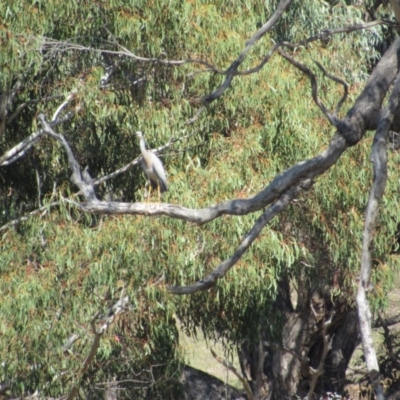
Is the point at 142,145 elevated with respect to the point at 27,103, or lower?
lower

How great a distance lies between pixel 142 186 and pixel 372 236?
4546mm

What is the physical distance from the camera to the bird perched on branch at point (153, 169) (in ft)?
23.2

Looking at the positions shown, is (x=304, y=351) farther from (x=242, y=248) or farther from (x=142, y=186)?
(x=242, y=248)

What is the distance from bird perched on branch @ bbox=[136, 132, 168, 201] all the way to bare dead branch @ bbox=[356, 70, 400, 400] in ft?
10.7

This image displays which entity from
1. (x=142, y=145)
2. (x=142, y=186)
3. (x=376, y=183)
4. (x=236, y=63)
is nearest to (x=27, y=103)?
(x=142, y=145)

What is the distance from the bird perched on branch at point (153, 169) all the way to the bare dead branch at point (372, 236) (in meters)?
3.26

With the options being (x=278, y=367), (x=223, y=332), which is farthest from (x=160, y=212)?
(x=278, y=367)

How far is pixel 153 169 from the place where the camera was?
23.3 feet

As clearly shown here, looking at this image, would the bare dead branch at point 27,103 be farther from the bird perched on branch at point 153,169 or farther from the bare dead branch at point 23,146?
the bird perched on branch at point 153,169

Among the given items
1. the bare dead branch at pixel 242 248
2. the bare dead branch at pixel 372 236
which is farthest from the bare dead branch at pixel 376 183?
the bare dead branch at pixel 242 248

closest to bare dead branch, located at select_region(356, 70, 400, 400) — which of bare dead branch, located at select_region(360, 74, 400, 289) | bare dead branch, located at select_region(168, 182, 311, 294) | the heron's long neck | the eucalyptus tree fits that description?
bare dead branch, located at select_region(360, 74, 400, 289)

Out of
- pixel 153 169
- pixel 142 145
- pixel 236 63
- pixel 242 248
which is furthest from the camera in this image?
pixel 142 145

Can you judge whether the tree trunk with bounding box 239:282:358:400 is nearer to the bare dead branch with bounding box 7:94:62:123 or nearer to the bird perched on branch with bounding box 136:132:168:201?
the bird perched on branch with bounding box 136:132:168:201

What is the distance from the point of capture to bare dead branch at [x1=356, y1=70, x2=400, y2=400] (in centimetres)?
311
